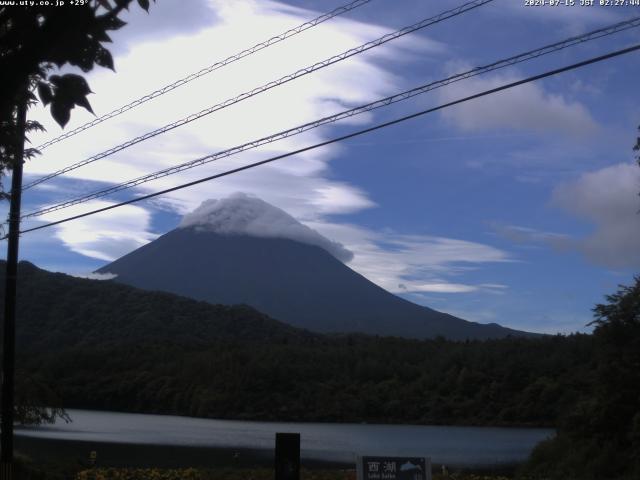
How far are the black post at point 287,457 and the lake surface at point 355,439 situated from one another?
24215 millimetres

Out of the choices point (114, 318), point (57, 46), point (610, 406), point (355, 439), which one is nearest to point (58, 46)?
point (57, 46)

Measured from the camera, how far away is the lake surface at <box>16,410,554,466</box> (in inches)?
1577

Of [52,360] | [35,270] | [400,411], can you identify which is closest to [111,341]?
[35,270]

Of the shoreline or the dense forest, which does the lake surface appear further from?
the dense forest

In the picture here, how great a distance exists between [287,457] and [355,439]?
1681 inches

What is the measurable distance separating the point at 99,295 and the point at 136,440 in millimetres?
82539

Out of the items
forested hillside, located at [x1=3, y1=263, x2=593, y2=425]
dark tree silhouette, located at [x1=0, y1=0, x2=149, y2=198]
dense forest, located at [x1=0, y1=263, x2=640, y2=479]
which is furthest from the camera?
forested hillside, located at [x1=3, y1=263, x2=593, y2=425]

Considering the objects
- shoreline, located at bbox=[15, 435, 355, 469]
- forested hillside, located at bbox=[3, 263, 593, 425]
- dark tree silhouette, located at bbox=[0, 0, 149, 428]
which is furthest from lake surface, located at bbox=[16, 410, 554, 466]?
dark tree silhouette, located at bbox=[0, 0, 149, 428]

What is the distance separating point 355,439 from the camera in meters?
52.1

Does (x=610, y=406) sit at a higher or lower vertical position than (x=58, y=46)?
lower

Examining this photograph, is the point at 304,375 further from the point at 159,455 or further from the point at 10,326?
the point at 10,326

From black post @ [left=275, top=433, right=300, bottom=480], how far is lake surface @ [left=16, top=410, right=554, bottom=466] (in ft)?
79.4

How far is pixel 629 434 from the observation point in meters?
19.1

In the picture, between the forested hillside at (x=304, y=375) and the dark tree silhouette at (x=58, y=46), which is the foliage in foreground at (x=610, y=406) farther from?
the forested hillside at (x=304, y=375)
